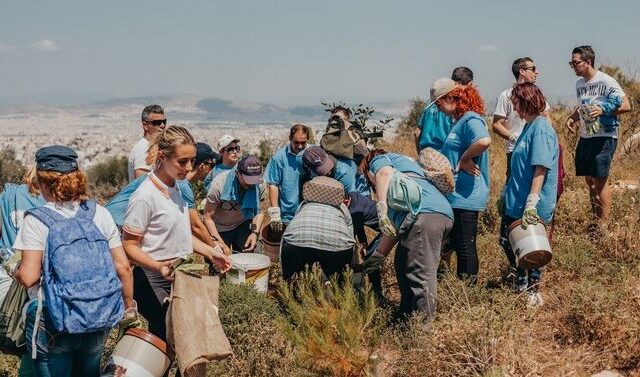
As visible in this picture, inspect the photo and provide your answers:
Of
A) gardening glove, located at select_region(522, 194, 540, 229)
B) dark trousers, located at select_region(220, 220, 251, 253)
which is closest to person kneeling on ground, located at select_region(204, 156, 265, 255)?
dark trousers, located at select_region(220, 220, 251, 253)

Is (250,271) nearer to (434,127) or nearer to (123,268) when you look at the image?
(123,268)

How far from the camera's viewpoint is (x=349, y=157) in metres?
5.06

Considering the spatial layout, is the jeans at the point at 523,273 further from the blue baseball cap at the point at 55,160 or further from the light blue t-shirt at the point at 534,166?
the blue baseball cap at the point at 55,160

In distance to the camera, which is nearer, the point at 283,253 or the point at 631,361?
the point at 631,361

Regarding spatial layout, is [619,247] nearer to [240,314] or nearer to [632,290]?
[632,290]

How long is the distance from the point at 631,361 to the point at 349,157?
2.59m

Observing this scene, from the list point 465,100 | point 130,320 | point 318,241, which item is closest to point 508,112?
point 465,100

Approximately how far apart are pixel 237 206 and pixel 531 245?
94.0 inches

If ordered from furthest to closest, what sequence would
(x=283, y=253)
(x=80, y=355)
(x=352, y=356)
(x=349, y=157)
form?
(x=349, y=157)
(x=283, y=253)
(x=352, y=356)
(x=80, y=355)

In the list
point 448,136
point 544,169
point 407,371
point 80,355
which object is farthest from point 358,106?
point 80,355

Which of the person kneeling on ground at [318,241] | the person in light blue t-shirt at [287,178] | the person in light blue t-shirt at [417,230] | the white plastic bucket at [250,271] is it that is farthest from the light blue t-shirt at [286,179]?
the person in light blue t-shirt at [417,230]

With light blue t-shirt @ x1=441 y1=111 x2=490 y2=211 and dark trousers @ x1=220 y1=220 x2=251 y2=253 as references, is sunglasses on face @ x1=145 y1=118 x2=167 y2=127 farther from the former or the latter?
light blue t-shirt @ x1=441 y1=111 x2=490 y2=211

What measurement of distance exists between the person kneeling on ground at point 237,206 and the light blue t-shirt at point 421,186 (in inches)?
49.5

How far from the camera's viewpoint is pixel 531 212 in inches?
150
